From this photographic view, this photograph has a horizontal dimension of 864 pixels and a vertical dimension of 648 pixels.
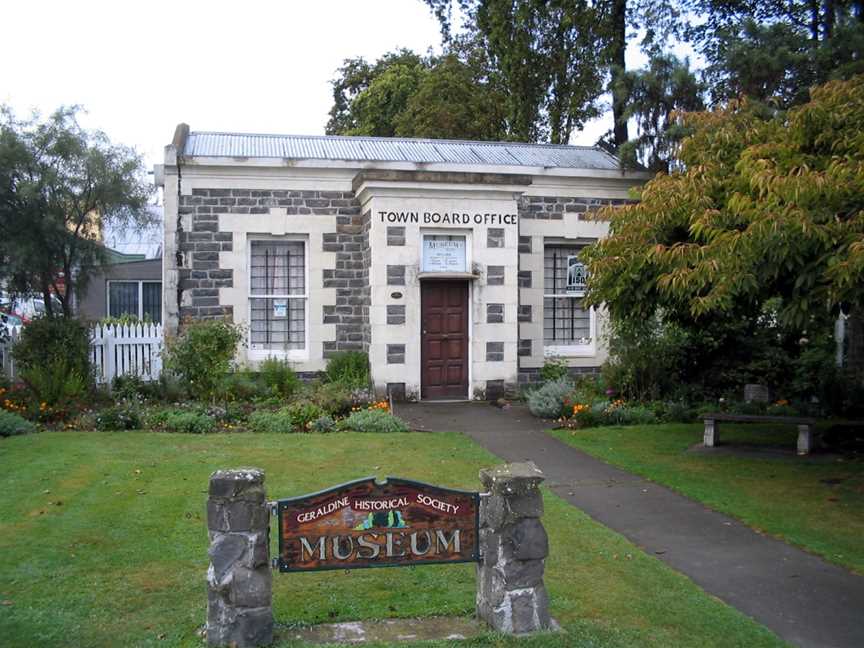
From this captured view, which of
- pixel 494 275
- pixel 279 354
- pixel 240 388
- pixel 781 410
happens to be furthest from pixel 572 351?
pixel 240 388

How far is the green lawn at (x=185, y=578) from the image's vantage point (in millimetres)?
5039

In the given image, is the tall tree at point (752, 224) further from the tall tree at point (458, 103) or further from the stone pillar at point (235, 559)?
the tall tree at point (458, 103)

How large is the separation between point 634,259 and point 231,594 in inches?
223

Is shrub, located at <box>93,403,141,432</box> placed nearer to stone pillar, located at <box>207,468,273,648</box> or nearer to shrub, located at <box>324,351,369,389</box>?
shrub, located at <box>324,351,369,389</box>

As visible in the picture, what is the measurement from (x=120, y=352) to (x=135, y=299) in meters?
10.9

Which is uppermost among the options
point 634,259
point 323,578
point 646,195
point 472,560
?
point 646,195

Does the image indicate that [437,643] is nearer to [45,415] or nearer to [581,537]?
[581,537]

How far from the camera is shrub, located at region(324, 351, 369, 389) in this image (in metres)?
14.7

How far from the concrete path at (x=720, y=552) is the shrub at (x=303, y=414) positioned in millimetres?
2740

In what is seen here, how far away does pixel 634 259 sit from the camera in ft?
29.1

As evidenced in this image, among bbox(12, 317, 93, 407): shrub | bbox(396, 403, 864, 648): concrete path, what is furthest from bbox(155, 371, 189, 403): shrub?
bbox(396, 403, 864, 648): concrete path

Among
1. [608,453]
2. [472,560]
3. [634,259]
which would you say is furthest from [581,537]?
[608,453]

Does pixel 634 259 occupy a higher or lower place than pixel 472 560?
higher

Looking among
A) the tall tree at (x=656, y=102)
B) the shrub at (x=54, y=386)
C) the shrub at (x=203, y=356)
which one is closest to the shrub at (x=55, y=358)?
the shrub at (x=54, y=386)
